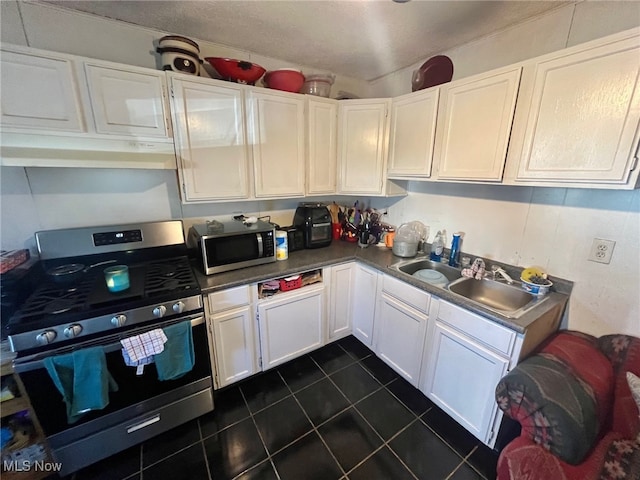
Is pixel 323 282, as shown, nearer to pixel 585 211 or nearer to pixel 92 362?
pixel 92 362

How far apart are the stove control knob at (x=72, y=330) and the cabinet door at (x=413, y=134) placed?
2.15m

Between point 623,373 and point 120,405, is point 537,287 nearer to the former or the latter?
point 623,373

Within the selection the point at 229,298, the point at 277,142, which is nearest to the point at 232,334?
the point at 229,298

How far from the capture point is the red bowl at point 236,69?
63.7 inches

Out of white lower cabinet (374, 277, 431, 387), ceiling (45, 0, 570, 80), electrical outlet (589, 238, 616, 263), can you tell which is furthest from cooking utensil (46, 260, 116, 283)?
electrical outlet (589, 238, 616, 263)

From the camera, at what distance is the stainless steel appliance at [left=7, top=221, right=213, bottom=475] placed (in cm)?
114

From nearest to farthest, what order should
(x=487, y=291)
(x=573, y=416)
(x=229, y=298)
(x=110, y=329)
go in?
(x=573, y=416) → (x=110, y=329) → (x=229, y=298) → (x=487, y=291)

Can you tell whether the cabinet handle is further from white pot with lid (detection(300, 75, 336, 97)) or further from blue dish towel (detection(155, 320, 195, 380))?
white pot with lid (detection(300, 75, 336, 97))

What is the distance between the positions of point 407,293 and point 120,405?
5.86 ft

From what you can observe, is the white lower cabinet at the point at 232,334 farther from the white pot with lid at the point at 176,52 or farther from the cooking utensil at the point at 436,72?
the cooking utensil at the point at 436,72

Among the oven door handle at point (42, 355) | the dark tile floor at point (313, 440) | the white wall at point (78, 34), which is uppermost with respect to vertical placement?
the white wall at point (78, 34)

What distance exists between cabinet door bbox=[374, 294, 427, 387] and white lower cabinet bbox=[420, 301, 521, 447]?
85 millimetres

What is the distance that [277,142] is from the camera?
6.25 ft

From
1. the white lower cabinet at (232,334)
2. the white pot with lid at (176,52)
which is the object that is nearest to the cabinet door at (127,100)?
the white pot with lid at (176,52)
